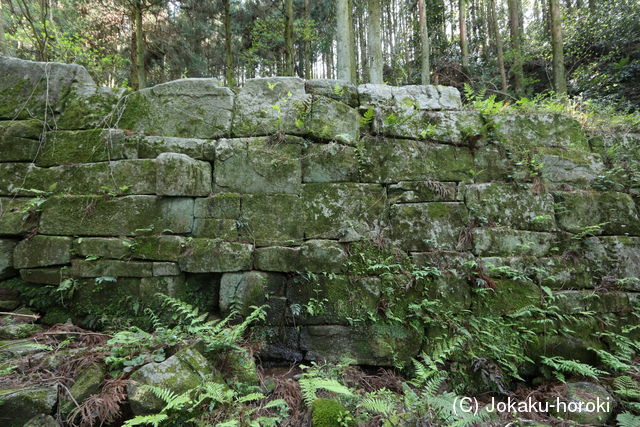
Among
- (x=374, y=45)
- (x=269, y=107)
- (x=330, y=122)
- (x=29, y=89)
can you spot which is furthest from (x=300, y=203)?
(x=374, y=45)

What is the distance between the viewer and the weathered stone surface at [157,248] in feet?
12.1

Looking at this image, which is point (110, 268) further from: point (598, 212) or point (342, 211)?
point (598, 212)

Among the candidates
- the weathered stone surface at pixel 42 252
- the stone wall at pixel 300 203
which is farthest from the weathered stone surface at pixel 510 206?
the weathered stone surface at pixel 42 252

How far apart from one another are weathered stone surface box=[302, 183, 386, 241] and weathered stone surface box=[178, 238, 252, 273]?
94 cm

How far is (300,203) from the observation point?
3965mm

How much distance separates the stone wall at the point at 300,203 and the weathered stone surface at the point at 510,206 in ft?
0.07

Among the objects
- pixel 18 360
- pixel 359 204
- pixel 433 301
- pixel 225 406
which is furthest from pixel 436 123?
pixel 18 360

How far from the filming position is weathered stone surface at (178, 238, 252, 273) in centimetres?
366

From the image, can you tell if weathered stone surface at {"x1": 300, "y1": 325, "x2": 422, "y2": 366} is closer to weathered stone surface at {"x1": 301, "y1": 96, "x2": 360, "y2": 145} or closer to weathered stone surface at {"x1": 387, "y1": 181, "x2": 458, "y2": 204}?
weathered stone surface at {"x1": 387, "y1": 181, "x2": 458, "y2": 204}

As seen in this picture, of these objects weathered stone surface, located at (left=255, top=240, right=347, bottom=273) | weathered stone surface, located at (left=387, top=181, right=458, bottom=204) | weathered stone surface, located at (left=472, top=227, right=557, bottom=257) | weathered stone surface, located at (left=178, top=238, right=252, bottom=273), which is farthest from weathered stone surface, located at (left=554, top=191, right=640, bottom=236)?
weathered stone surface, located at (left=178, top=238, right=252, bottom=273)

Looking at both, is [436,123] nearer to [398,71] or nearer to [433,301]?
[433,301]

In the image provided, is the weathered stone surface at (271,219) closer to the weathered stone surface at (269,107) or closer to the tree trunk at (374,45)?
the weathered stone surface at (269,107)

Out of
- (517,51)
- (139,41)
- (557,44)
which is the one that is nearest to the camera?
(557,44)

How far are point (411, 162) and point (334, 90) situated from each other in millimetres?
1654
